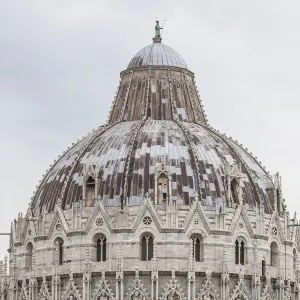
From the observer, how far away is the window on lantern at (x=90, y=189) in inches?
4697

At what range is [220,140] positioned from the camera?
12519cm

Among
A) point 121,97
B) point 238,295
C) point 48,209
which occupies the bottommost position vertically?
point 238,295

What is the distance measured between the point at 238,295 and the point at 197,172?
1115 cm

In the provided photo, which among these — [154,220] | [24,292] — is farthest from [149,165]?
[24,292]

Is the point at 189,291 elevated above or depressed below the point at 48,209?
below

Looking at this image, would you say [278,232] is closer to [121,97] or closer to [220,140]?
[220,140]

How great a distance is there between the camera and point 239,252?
119 meters

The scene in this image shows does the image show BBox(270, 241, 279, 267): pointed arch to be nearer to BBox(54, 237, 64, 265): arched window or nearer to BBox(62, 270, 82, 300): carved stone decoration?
BBox(62, 270, 82, 300): carved stone decoration

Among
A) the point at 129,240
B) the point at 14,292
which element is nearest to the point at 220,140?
the point at 129,240

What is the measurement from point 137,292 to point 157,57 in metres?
24.3

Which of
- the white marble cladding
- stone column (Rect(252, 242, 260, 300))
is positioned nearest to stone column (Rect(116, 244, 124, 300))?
the white marble cladding

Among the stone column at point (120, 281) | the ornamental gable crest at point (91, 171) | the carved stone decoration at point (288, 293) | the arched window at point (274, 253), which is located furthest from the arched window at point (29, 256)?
the carved stone decoration at point (288, 293)

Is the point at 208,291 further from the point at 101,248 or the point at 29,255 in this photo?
the point at 29,255

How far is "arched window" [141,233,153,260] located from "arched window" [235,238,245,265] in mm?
7596
